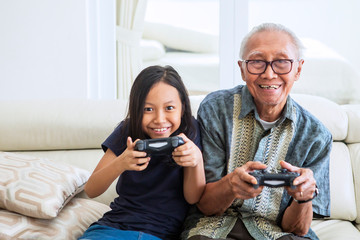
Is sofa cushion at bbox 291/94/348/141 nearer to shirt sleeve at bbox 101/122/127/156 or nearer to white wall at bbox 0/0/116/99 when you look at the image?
shirt sleeve at bbox 101/122/127/156

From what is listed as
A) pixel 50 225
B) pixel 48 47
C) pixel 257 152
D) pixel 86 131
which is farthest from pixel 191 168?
pixel 48 47

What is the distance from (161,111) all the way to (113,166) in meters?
0.23

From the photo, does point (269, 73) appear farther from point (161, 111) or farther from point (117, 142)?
point (117, 142)

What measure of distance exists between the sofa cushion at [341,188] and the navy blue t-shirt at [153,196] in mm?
707

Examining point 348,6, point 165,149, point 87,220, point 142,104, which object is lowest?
point 87,220

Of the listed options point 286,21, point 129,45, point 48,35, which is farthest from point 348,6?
point 48,35

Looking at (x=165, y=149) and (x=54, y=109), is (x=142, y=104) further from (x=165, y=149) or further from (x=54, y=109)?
(x=54, y=109)

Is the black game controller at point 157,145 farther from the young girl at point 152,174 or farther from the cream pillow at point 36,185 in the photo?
the cream pillow at point 36,185

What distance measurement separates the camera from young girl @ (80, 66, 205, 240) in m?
1.64

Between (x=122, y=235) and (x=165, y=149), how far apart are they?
33 cm

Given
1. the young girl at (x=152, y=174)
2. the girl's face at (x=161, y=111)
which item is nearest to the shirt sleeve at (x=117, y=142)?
the young girl at (x=152, y=174)

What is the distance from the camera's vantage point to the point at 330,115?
2242mm

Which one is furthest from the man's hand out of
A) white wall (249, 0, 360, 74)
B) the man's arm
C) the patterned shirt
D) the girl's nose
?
white wall (249, 0, 360, 74)

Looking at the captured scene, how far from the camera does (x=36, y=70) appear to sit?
131 inches
